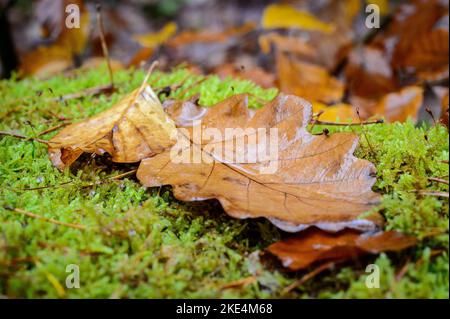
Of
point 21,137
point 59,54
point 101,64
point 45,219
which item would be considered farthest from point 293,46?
point 45,219

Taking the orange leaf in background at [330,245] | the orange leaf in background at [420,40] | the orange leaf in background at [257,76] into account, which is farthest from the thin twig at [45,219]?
the orange leaf in background at [420,40]

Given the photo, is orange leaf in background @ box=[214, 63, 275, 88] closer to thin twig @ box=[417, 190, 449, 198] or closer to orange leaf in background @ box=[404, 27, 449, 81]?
orange leaf in background @ box=[404, 27, 449, 81]

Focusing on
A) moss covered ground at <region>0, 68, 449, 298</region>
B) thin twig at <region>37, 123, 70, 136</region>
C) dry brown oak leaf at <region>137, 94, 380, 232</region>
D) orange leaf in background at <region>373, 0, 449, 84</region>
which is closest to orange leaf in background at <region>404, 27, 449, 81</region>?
orange leaf in background at <region>373, 0, 449, 84</region>

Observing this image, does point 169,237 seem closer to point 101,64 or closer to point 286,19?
point 101,64

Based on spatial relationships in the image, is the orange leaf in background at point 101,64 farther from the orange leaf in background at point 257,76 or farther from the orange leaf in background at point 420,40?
the orange leaf in background at point 420,40

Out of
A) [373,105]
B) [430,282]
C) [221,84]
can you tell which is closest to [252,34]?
[373,105]
